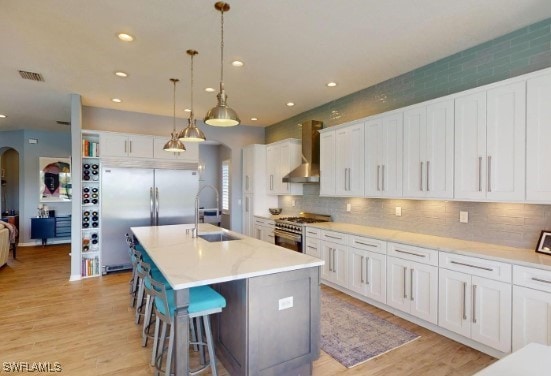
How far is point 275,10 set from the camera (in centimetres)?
250

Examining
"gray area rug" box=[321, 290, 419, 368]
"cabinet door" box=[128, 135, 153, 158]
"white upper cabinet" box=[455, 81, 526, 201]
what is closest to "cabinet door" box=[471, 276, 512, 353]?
"gray area rug" box=[321, 290, 419, 368]

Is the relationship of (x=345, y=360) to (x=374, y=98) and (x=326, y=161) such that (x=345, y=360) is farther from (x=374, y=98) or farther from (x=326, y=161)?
(x=374, y=98)

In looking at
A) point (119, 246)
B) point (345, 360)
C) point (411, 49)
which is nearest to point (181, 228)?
point (119, 246)

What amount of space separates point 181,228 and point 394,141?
303 cm

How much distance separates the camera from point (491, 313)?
251 centimetres

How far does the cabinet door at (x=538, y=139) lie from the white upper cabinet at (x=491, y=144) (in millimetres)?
46

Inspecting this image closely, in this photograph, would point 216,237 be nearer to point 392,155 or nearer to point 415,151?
point 392,155

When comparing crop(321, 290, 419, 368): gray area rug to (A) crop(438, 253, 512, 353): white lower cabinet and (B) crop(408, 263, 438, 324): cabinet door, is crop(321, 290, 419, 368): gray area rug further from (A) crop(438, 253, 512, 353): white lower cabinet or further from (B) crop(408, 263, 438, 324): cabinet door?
(A) crop(438, 253, 512, 353): white lower cabinet

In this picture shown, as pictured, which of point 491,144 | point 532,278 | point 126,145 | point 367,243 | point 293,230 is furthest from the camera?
point 126,145

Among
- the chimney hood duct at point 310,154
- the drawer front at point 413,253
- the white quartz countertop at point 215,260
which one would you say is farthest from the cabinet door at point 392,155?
the white quartz countertop at point 215,260

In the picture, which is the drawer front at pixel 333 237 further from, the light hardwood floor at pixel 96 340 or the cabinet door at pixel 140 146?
the cabinet door at pixel 140 146

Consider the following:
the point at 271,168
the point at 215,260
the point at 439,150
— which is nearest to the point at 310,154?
the point at 271,168

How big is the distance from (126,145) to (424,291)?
505 cm

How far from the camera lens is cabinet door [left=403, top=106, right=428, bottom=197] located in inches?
129
